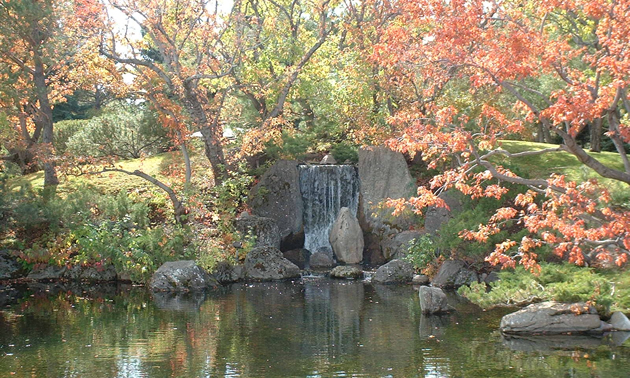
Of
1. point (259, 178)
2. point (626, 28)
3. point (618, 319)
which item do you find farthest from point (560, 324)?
point (259, 178)

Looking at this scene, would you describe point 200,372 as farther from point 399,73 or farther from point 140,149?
point 140,149

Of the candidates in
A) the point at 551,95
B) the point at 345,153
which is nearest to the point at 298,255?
the point at 345,153

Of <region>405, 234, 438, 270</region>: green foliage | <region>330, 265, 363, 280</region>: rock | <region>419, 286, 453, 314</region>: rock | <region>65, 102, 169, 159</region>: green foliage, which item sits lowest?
<region>419, 286, 453, 314</region>: rock

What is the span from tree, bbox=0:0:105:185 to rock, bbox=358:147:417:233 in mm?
9543

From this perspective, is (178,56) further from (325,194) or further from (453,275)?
(453,275)

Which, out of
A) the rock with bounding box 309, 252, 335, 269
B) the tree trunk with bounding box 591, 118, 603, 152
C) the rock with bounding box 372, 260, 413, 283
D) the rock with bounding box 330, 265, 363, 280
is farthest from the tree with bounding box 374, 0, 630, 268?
the tree trunk with bounding box 591, 118, 603, 152

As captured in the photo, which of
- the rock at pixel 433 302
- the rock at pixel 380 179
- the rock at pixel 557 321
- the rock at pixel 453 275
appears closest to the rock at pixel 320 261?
the rock at pixel 380 179

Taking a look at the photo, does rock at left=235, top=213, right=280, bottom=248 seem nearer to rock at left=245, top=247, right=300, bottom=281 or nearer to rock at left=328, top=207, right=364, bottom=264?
rock at left=245, top=247, right=300, bottom=281

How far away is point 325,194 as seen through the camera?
22.5 meters

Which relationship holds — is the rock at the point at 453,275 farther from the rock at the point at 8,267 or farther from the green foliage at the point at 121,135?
the green foliage at the point at 121,135

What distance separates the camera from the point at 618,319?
1133 cm

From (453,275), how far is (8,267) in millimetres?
12012

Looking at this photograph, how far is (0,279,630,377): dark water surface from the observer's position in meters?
9.27

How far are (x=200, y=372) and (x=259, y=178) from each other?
14.3 m
